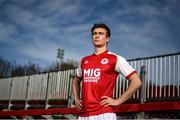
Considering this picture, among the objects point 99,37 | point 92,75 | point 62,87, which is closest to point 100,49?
point 99,37

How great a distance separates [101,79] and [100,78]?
0.02m

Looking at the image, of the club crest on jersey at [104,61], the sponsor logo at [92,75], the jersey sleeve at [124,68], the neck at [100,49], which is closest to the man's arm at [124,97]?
the jersey sleeve at [124,68]

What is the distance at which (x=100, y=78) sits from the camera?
4.07 m

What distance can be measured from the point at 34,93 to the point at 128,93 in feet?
33.4

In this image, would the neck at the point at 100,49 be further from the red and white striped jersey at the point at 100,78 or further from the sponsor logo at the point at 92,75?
the sponsor logo at the point at 92,75

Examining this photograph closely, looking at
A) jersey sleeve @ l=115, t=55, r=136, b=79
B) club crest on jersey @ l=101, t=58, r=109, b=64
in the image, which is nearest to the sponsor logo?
club crest on jersey @ l=101, t=58, r=109, b=64

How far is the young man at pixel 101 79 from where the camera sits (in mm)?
3943

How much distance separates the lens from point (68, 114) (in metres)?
9.52

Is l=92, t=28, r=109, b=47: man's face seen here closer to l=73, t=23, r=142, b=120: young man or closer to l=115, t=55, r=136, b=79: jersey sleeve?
l=73, t=23, r=142, b=120: young man

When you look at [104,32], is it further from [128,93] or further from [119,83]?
[119,83]

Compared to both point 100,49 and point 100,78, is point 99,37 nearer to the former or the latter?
point 100,49

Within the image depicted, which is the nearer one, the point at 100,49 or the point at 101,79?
the point at 101,79

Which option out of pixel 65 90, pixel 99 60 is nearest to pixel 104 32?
pixel 99 60

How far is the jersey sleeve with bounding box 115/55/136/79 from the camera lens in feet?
13.3
